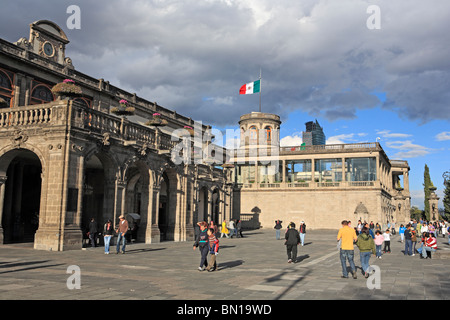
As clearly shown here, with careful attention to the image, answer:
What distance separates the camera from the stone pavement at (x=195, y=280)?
27.5ft

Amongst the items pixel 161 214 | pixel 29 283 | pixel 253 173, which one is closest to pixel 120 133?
pixel 29 283

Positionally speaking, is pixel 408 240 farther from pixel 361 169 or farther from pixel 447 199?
pixel 447 199

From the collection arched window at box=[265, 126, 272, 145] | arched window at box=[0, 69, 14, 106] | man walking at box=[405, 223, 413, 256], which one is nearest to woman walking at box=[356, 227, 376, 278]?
man walking at box=[405, 223, 413, 256]

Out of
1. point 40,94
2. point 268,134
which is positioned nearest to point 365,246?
point 40,94

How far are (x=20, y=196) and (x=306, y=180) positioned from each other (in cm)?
4044

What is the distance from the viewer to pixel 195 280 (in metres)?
10.5

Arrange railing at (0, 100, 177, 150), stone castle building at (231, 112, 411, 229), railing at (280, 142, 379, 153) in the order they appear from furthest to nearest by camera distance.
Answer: railing at (280, 142, 379, 153) → stone castle building at (231, 112, 411, 229) → railing at (0, 100, 177, 150)

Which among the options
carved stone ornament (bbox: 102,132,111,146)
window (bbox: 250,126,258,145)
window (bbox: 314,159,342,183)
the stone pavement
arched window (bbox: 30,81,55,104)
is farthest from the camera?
window (bbox: 250,126,258,145)

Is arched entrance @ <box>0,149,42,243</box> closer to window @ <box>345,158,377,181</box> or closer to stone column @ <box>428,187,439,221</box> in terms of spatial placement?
window @ <box>345,158,377,181</box>

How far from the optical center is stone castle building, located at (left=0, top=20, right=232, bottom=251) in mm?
17531

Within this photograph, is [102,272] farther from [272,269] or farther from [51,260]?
[272,269]

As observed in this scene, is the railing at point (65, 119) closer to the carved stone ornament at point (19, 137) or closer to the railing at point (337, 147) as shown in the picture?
the carved stone ornament at point (19, 137)

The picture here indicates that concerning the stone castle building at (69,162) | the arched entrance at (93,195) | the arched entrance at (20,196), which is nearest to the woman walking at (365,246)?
the stone castle building at (69,162)

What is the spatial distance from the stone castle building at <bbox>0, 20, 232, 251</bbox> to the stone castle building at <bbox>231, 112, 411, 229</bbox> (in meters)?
19.9
